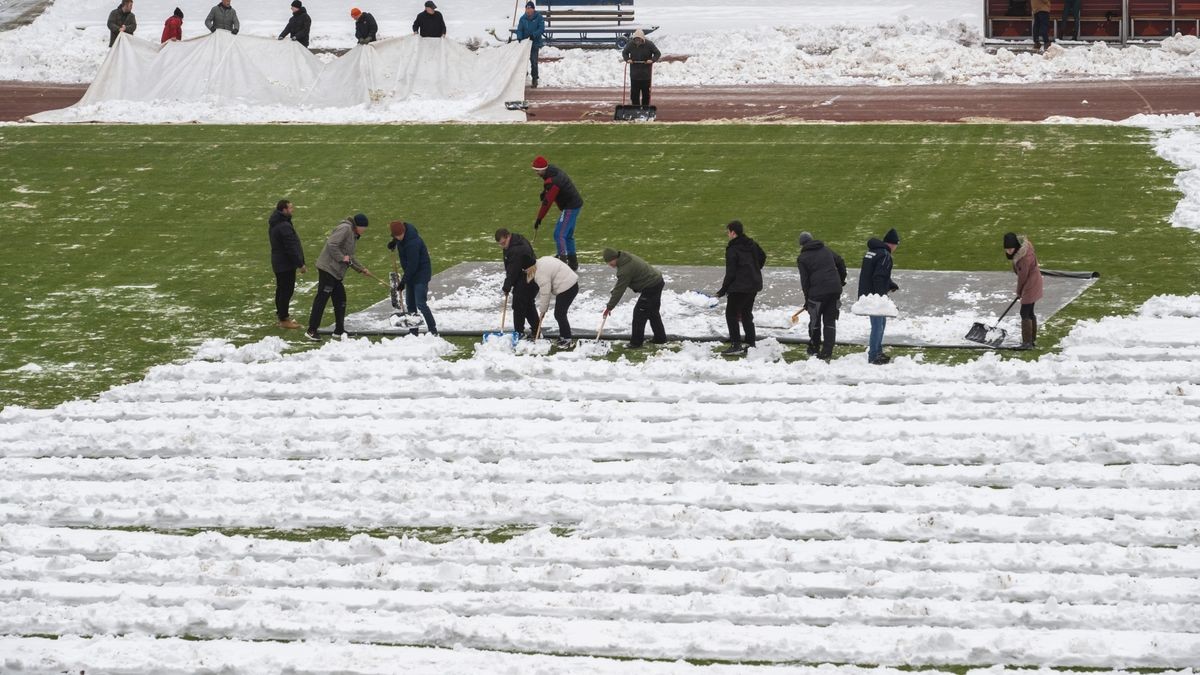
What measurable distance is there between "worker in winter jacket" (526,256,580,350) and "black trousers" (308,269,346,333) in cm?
223

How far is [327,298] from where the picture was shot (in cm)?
1942

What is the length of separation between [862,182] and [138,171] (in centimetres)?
1196

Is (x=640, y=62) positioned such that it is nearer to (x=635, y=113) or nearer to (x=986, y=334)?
(x=635, y=113)

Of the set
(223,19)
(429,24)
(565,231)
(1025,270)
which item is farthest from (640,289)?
(223,19)

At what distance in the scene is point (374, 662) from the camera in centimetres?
1127

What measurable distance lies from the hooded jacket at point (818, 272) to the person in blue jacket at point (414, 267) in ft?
13.7

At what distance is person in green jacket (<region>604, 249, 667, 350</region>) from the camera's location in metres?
18.2

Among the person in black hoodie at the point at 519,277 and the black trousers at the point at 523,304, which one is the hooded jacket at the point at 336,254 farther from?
the black trousers at the point at 523,304

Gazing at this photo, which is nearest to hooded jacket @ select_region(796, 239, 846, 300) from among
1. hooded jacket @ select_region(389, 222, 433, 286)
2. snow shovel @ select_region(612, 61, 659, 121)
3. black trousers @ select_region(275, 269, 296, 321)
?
hooded jacket @ select_region(389, 222, 433, 286)

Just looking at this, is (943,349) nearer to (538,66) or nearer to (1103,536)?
(1103,536)

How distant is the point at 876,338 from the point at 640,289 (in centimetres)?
257

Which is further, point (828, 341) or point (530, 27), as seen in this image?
point (530, 27)

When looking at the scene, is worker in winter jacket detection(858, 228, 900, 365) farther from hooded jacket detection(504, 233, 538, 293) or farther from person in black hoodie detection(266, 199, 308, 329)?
person in black hoodie detection(266, 199, 308, 329)

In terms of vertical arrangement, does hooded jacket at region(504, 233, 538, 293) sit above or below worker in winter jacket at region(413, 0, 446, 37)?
below
